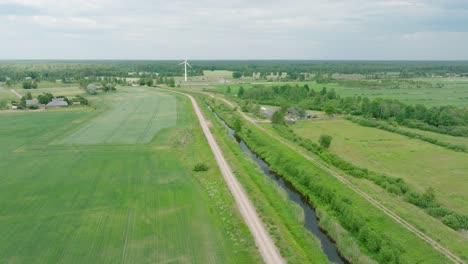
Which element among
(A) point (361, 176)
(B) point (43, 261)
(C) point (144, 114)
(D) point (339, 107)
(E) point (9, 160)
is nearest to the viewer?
(B) point (43, 261)

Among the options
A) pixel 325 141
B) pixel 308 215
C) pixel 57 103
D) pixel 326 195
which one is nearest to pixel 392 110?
pixel 325 141

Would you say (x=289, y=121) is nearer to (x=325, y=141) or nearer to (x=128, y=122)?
(x=325, y=141)

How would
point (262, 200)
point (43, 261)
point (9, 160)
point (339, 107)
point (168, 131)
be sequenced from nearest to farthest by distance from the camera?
point (43, 261)
point (262, 200)
point (9, 160)
point (168, 131)
point (339, 107)

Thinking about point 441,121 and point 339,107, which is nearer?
point 441,121

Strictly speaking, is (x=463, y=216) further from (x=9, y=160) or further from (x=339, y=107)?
(x=339, y=107)

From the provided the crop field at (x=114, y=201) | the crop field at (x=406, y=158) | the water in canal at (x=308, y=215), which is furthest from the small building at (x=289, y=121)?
the water in canal at (x=308, y=215)

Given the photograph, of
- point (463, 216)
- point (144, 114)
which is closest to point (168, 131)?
point (144, 114)
